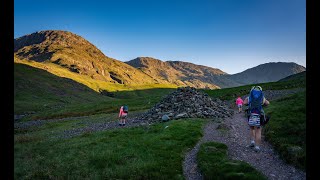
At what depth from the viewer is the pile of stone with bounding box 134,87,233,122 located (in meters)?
42.8

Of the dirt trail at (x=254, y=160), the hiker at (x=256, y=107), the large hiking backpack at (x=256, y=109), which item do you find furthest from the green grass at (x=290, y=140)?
the large hiking backpack at (x=256, y=109)

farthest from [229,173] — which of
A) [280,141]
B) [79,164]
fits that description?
[79,164]

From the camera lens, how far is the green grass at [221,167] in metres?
14.4

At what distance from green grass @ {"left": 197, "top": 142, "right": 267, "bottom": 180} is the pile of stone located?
838 inches

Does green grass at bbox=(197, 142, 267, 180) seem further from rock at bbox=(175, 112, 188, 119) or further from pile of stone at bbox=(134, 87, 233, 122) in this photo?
pile of stone at bbox=(134, 87, 233, 122)

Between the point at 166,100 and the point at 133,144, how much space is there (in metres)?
28.2

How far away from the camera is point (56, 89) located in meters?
189

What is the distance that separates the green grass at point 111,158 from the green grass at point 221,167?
4.98 ft

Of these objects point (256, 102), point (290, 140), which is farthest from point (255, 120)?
point (290, 140)

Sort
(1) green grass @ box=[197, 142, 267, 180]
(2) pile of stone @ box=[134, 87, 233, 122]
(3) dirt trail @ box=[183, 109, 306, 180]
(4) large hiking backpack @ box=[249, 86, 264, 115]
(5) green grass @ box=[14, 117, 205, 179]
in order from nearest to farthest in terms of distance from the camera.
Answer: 1. (1) green grass @ box=[197, 142, 267, 180]
2. (3) dirt trail @ box=[183, 109, 306, 180]
3. (5) green grass @ box=[14, 117, 205, 179]
4. (4) large hiking backpack @ box=[249, 86, 264, 115]
5. (2) pile of stone @ box=[134, 87, 233, 122]

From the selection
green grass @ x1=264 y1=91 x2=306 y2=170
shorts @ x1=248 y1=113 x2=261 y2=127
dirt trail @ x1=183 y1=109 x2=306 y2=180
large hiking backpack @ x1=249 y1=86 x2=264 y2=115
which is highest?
large hiking backpack @ x1=249 y1=86 x2=264 y2=115

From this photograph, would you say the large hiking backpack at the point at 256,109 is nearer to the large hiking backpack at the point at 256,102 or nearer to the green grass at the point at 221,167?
the large hiking backpack at the point at 256,102

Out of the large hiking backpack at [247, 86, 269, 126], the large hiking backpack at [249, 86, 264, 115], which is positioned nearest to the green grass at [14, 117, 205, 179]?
the large hiking backpack at [247, 86, 269, 126]

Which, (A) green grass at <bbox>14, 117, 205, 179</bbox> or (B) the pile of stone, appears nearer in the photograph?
(A) green grass at <bbox>14, 117, 205, 179</bbox>
